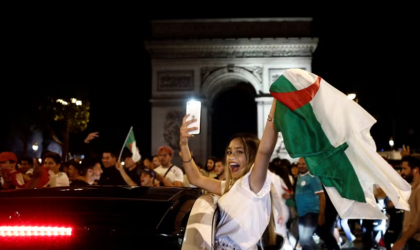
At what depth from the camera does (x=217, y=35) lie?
28.2m

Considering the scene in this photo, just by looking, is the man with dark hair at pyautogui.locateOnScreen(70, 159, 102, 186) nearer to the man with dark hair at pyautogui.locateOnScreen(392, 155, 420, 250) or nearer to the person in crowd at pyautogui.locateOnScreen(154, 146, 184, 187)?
the person in crowd at pyautogui.locateOnScreen(154, 146, 184, 187)

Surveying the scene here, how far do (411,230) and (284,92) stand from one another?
10.6 ft

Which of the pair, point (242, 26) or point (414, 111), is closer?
point (242, 26)

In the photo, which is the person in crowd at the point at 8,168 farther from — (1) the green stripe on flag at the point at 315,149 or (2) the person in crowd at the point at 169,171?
(1) the green stripe on flag at the point at 315,149

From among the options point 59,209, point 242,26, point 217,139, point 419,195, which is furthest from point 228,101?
point 59,209

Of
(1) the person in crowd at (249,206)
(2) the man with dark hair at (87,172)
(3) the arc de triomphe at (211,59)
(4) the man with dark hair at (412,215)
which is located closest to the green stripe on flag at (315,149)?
(1) the person in crowd at (249,206)

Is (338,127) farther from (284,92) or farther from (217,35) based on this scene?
(217,35)

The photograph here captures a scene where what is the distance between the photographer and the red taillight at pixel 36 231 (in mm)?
2477

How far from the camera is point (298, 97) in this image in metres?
2.58

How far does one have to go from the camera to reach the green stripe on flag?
246 cm

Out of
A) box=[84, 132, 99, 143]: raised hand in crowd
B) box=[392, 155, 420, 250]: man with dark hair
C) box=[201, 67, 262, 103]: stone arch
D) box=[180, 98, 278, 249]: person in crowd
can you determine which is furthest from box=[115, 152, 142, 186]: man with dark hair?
box=[201, 67, 262, 103]: stone arch

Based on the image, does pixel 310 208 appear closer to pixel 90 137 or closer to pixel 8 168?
pixel 90 137

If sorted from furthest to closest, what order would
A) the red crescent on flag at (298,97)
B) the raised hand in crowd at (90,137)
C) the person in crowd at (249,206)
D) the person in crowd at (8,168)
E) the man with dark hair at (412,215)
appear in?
the raised hand in crowd at (90,137) → the person in crowd at (8,168) → the man with dark hair at (412,215) → the person in crowd at (249,206) → the red crescent on flag at (298,97)

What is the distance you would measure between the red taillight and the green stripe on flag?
1.21 metres
